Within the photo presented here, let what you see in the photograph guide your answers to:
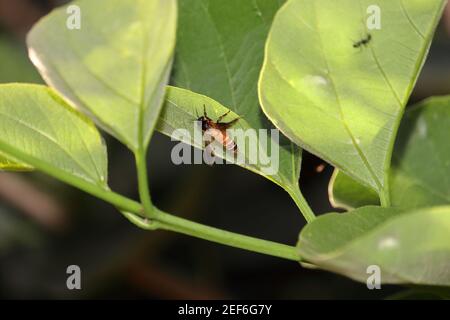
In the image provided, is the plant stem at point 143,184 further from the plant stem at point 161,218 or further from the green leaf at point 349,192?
the green leaf at point 349,192

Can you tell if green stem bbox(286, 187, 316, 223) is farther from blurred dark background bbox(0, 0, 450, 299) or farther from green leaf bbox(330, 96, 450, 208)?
blurred dark background bbox(0, 0, 450, 299)

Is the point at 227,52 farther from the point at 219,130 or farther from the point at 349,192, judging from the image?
the point at 349,192

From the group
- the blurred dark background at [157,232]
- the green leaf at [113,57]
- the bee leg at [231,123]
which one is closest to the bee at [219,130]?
the bee leg at [231,123]

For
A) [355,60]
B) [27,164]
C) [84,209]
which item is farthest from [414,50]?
[84,209]

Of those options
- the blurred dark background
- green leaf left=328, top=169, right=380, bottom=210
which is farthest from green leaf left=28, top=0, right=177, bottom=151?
the blurred dark background

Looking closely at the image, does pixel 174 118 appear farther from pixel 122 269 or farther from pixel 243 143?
pixel 122 269
